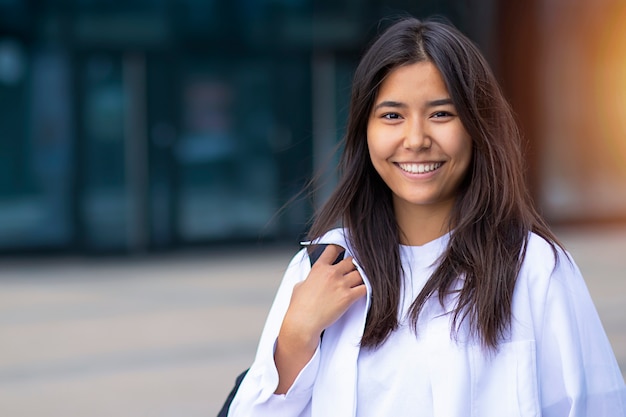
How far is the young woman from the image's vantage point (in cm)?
159

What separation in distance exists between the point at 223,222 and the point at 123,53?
215 cm

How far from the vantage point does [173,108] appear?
10.4 meters

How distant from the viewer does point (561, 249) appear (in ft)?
5.49

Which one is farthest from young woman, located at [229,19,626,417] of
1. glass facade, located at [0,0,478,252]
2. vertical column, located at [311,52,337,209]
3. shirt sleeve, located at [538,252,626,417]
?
vertical column, located at [311,52,337,209]

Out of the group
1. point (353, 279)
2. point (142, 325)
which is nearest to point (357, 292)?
point (353, 279)

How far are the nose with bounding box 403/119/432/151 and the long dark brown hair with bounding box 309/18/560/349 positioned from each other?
73 mm

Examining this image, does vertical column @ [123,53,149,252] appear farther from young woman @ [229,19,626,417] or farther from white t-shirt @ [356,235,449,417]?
white t-shirt @ [356,235,449,417]

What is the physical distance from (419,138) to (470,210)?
16 cm

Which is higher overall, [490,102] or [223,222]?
[490,102]

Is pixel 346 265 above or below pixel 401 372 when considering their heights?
above

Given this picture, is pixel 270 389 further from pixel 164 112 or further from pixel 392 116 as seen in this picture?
pixel 164 112

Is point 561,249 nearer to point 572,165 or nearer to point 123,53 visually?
point 123,53

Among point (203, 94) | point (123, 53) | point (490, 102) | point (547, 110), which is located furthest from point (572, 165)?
point (490, 102)

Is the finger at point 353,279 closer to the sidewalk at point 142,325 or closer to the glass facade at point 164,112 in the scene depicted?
the sidewalk at point 142,325
